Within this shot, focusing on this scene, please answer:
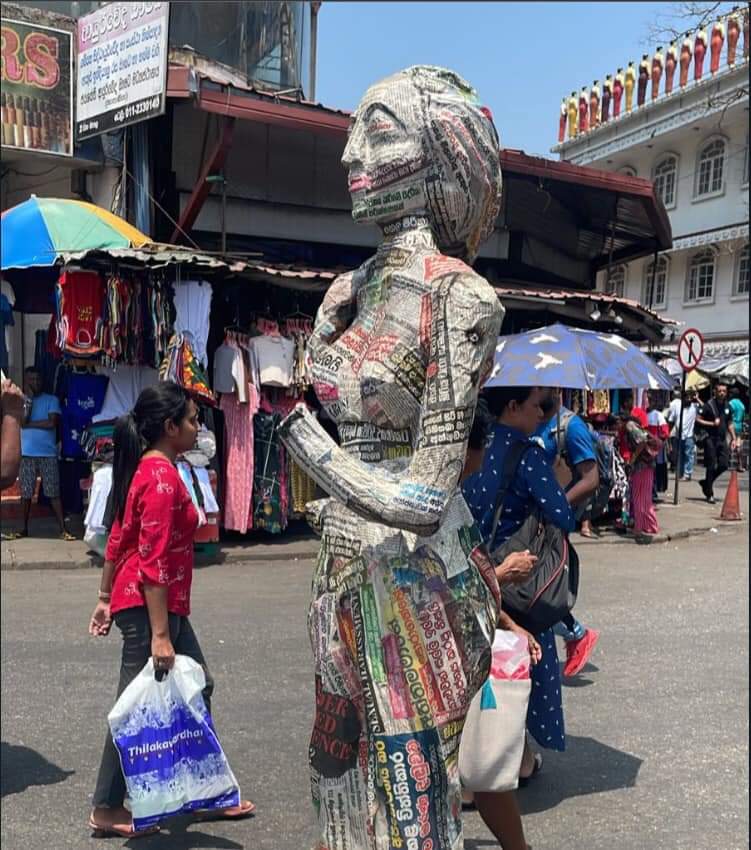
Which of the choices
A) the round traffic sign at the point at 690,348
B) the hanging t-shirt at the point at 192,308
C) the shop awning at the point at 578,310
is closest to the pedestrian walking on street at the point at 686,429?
the round traffic sign at the point at 690,348

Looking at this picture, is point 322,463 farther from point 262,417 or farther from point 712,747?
point 262,417

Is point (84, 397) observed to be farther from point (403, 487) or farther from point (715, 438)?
point (715, 438)

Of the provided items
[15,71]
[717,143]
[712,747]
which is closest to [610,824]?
[712,747]

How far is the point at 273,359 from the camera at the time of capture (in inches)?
310

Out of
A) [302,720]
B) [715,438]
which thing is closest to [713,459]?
[715,438]

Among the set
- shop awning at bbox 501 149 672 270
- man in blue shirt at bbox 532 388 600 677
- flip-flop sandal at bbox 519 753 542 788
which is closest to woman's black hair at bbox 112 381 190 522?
man in blue shirt at bbox 532 388 600 677

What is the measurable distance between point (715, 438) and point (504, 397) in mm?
11489

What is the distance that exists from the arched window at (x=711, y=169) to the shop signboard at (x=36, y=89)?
21.2 m

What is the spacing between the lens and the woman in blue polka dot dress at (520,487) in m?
3.18

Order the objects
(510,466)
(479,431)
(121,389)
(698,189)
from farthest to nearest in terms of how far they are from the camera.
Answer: (698,189)
(121,389)
(510,466)
(479,431)

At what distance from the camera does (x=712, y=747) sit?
392cm

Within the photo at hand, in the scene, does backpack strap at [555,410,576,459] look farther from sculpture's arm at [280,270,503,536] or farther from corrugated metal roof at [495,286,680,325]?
corrugated metal roof at [495,286,680,325]

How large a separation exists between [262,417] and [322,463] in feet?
21.4

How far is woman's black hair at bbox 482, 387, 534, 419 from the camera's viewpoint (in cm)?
324
